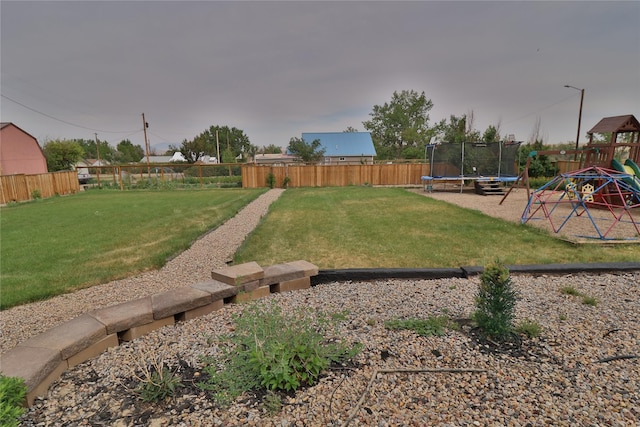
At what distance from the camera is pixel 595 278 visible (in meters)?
3.58

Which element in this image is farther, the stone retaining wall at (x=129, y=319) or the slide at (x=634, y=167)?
the slide at (x=634, y=167)

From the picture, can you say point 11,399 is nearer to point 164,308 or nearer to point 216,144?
point 164,308

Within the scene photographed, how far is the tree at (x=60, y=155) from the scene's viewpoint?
2961 cm

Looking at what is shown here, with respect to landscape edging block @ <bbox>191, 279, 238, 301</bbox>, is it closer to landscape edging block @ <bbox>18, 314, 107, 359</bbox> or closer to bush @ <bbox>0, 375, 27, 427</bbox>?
landscape edging block @ <bbox>18, 314, 107, 359</bbox>

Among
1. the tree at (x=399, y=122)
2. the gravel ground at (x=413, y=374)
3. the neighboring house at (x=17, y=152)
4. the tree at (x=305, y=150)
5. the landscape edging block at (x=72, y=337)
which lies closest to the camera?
the gravel ground at (x=413, y=374)

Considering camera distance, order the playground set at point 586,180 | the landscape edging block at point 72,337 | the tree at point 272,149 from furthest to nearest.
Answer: the tree at point 272,149 < the playground set at point 586,180 < the landscape edging block at point 72,337

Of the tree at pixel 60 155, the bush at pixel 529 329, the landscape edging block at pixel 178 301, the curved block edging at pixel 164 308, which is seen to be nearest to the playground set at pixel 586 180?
the curved block edging at pixel 164 308

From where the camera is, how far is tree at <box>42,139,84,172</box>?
29609mm

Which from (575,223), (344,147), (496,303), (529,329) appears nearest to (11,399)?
(496,303)

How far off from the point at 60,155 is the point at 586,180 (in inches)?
1582

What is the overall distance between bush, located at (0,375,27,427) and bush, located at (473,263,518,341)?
287 centimetres

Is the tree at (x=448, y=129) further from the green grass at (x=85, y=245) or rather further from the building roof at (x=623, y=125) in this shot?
the green grass at (x=85, y=245)

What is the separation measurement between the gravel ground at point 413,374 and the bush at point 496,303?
15 cm

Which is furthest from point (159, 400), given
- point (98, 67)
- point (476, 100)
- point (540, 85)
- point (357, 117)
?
point (357, 117)
